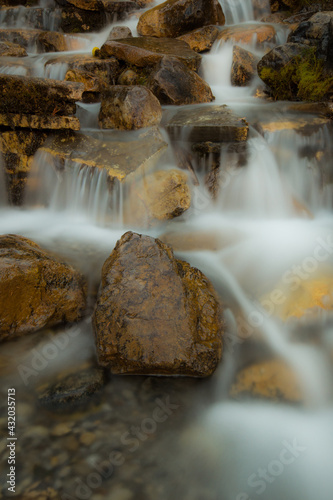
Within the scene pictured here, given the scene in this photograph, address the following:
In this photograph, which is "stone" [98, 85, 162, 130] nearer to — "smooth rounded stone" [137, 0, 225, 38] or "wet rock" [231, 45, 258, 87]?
"wet rock" [231, 45, 258, 87]

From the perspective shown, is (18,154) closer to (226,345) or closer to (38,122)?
(38,122)

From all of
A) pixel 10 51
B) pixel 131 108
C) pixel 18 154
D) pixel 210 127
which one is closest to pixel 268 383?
pixel 210 127

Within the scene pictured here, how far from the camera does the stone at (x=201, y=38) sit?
969 centimetres

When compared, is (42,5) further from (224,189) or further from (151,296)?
(151,296)

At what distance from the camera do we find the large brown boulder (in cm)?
259

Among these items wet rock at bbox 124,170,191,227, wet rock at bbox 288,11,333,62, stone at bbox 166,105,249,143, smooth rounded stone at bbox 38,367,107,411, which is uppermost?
wet rock at bbox 288,11,333,62

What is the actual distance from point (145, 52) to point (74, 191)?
4.52 m

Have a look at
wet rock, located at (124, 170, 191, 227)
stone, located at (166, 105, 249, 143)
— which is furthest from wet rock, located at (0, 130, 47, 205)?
stone, located at (166, 105, 249, 143)

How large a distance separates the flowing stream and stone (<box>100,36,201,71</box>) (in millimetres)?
2328

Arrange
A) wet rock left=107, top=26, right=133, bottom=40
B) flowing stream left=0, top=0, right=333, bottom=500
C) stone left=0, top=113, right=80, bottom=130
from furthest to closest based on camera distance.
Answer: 1. wet rock left=107, top=26, right=133, bottom=40
2. stone left=0, top=113, right=80, bottom=130
3. flowing stream left=0, top=0, right=333, bottom=500

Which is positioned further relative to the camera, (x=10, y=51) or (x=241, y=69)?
(x=10, y=51)

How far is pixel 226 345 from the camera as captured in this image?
116 inches

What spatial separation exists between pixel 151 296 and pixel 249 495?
58.9 inches

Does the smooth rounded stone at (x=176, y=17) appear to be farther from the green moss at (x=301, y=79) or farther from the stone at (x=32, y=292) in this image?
the stone at (x=32, y=292)
